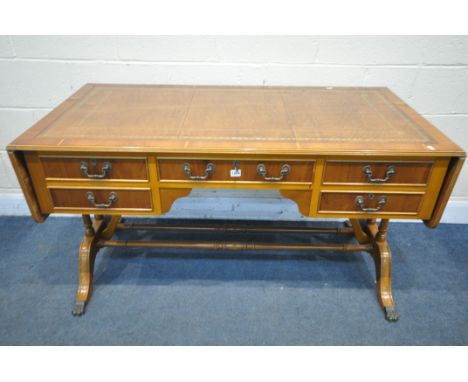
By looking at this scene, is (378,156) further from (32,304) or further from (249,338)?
(32,304)

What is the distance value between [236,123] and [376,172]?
0.61 meters

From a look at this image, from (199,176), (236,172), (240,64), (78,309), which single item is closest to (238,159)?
(236,172)

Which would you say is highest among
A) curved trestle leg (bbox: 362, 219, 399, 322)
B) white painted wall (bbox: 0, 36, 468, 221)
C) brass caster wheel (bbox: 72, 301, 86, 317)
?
white painted wall (bbox: 0, 36, 468, 221)

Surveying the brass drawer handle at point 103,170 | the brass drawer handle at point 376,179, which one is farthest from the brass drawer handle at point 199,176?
the brass drawer handle at point 376,179

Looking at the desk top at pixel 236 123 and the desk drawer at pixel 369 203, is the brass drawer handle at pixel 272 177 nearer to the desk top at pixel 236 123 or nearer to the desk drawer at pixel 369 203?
the desk top at pixel 236 123

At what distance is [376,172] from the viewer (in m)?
1.34

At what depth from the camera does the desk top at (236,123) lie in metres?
1.28

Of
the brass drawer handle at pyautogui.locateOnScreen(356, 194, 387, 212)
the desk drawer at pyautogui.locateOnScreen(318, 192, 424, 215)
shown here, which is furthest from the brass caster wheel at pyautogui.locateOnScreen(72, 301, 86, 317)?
the brass drawer handle at pyautogui.locateOnScreen(356, 194, 387, 212)

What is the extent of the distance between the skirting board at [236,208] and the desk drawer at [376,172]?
0.99 m

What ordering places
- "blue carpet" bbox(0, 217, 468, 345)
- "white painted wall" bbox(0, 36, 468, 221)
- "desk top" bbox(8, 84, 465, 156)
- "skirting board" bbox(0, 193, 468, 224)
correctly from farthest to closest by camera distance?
"skirting board" bbox(0, 193, 468, 224)
"white painted wall" bbox(0, 36, 468, 221)
"blue carpet" bbox(0, 217, 468, 345)
"desk top" bbox(8, 84, 465, 156)

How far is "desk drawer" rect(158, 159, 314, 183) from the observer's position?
1.33 m

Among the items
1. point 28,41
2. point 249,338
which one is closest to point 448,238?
point 249,338

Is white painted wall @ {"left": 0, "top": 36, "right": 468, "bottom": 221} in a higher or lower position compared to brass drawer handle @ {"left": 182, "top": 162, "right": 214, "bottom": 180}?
higher

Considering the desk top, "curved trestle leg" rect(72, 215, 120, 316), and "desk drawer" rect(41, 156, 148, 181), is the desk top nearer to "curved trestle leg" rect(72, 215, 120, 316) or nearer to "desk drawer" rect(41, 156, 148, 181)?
"desk drawer" rect(41, 156, 148, 181)
